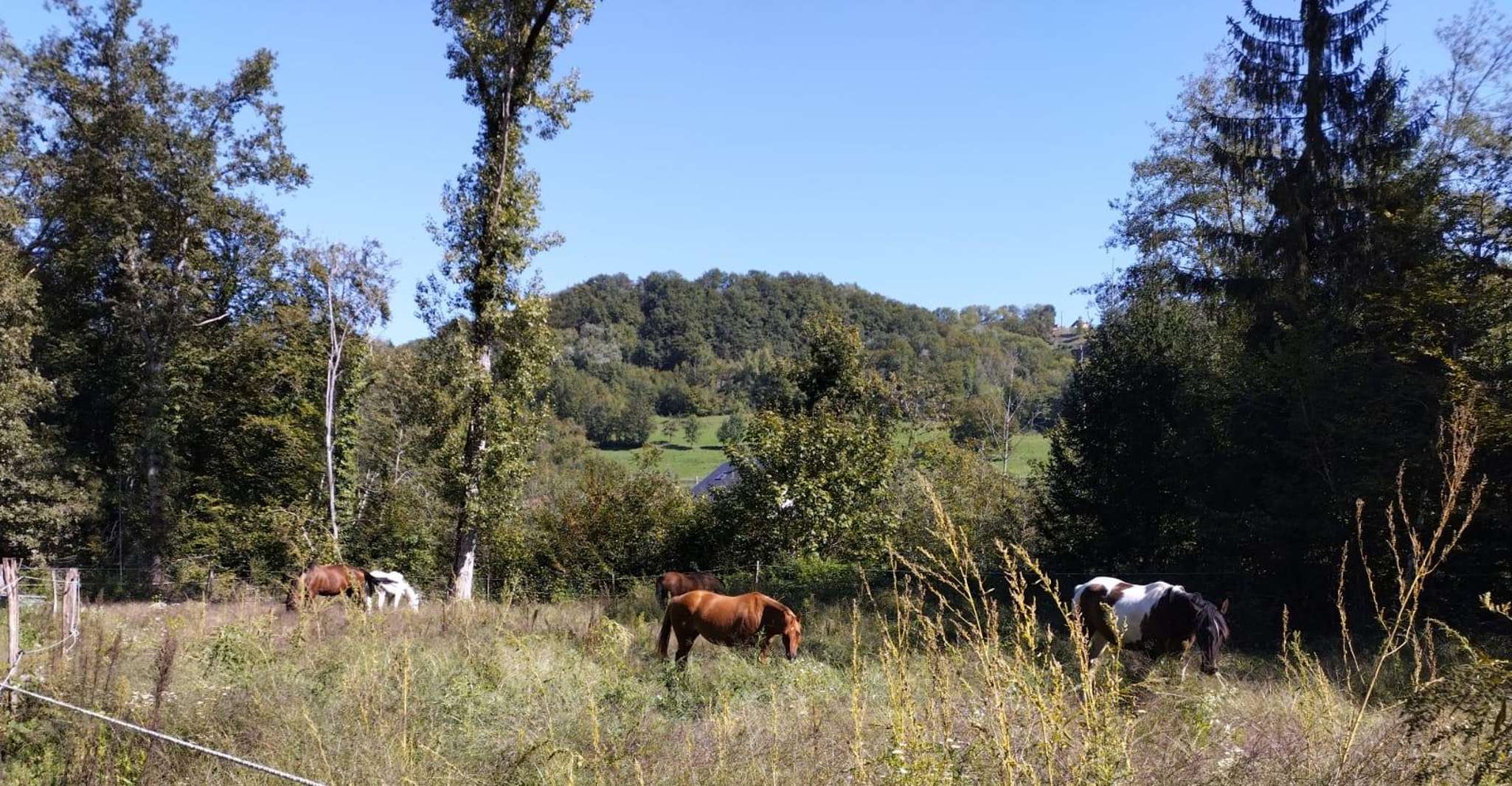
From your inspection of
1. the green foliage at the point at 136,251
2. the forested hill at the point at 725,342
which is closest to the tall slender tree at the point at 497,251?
the green foliage at the point at 136,251

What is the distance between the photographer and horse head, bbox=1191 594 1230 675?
8.13m

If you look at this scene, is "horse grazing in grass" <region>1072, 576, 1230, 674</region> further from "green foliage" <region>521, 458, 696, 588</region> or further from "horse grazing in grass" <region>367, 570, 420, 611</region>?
"green foliage" <region>521, 458, 696, 588</region>

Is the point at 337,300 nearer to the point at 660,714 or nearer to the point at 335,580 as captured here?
the point at 335,580

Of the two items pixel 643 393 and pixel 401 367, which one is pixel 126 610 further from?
pixel 643 393

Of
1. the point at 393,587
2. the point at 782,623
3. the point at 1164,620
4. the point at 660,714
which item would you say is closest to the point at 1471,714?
the point at 660,714

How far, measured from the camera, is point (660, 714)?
6.20 meters

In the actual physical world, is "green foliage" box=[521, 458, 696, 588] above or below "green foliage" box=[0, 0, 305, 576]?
below

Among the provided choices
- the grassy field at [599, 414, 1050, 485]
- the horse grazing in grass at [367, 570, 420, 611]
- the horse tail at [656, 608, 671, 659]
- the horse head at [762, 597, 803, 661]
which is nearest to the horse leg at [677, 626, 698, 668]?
the horse tail at [656, 608, 671, 659]

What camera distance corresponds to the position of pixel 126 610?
12.4 meters

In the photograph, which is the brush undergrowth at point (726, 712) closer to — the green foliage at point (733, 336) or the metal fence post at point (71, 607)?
the metal fence post at point (71, 607)

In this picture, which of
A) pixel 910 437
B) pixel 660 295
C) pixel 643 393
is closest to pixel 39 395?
pixel 910 437

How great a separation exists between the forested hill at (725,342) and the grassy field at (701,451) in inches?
91.4

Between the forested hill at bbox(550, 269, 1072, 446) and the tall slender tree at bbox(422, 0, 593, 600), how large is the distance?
46.1 m

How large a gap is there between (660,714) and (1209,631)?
5455 mm
